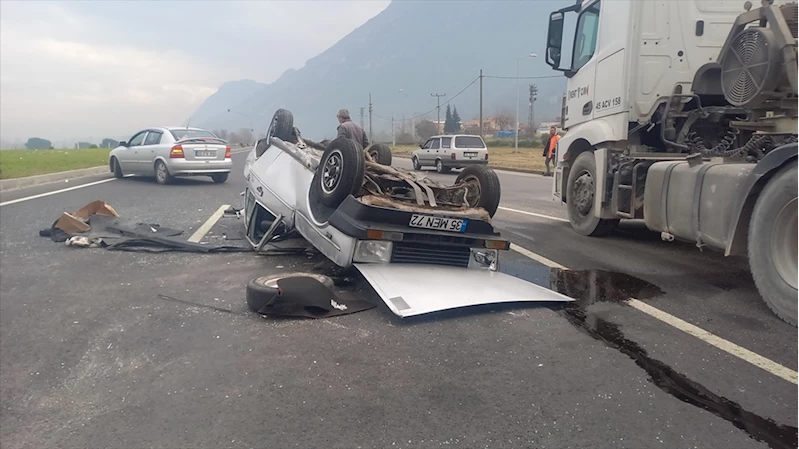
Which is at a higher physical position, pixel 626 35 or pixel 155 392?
pixel 626 35

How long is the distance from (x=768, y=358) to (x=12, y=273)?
645 cm

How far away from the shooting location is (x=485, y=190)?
18.0 ft

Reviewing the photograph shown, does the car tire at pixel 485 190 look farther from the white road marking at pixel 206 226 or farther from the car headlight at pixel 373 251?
the white road marking at pixel 206 226

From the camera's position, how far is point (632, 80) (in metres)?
6.61

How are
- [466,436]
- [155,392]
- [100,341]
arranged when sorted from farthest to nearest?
[100,341], [155,392], [466,436]

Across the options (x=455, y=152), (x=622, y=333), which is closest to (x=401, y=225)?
(x=622, y=333)

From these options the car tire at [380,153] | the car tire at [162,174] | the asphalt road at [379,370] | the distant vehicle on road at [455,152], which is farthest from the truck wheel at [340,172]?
the distant vehicle on road at [455,152]

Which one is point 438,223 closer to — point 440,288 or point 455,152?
point 440,288

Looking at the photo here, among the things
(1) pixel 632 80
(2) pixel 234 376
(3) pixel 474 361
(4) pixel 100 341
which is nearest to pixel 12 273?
(4) pixel 100 341

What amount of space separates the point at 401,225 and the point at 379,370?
1607 mm

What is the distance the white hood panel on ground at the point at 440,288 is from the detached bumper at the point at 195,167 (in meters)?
10.7

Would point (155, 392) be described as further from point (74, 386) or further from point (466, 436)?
point (466, 436)

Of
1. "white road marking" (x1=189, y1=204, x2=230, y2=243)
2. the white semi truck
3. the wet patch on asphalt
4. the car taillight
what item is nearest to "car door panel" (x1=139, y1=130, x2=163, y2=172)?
the car taillight

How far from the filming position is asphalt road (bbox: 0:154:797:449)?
2525mm
